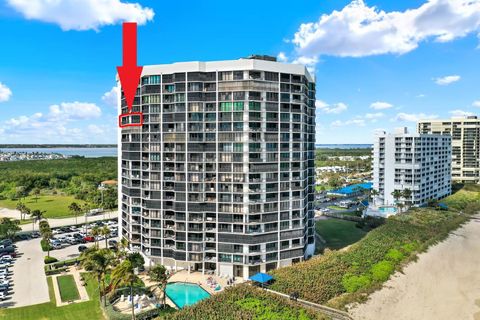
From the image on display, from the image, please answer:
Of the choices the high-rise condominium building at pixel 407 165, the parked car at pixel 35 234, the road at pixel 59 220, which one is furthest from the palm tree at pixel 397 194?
the parked car at pixel 35 234

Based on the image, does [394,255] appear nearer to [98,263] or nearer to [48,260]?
[98,263]

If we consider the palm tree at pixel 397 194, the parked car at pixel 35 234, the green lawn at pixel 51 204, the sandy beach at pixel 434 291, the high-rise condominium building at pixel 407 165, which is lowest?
the sandy beach at pixel 434 291

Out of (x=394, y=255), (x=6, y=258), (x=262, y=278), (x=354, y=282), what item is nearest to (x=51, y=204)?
(x=6, y=258)

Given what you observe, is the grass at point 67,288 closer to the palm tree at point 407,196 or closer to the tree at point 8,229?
Result: the tree at point 8,229

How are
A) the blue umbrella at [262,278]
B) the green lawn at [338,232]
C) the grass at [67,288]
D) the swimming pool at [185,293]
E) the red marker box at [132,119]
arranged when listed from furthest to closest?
the green lawn at [338,232], the red marker box at [132,119], the grass at [67,288], the blue umbrella at [262,278], the swimming pool at [185,293]

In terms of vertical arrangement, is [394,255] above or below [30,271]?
above

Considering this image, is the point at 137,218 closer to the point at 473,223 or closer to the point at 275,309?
the point at 275,309
